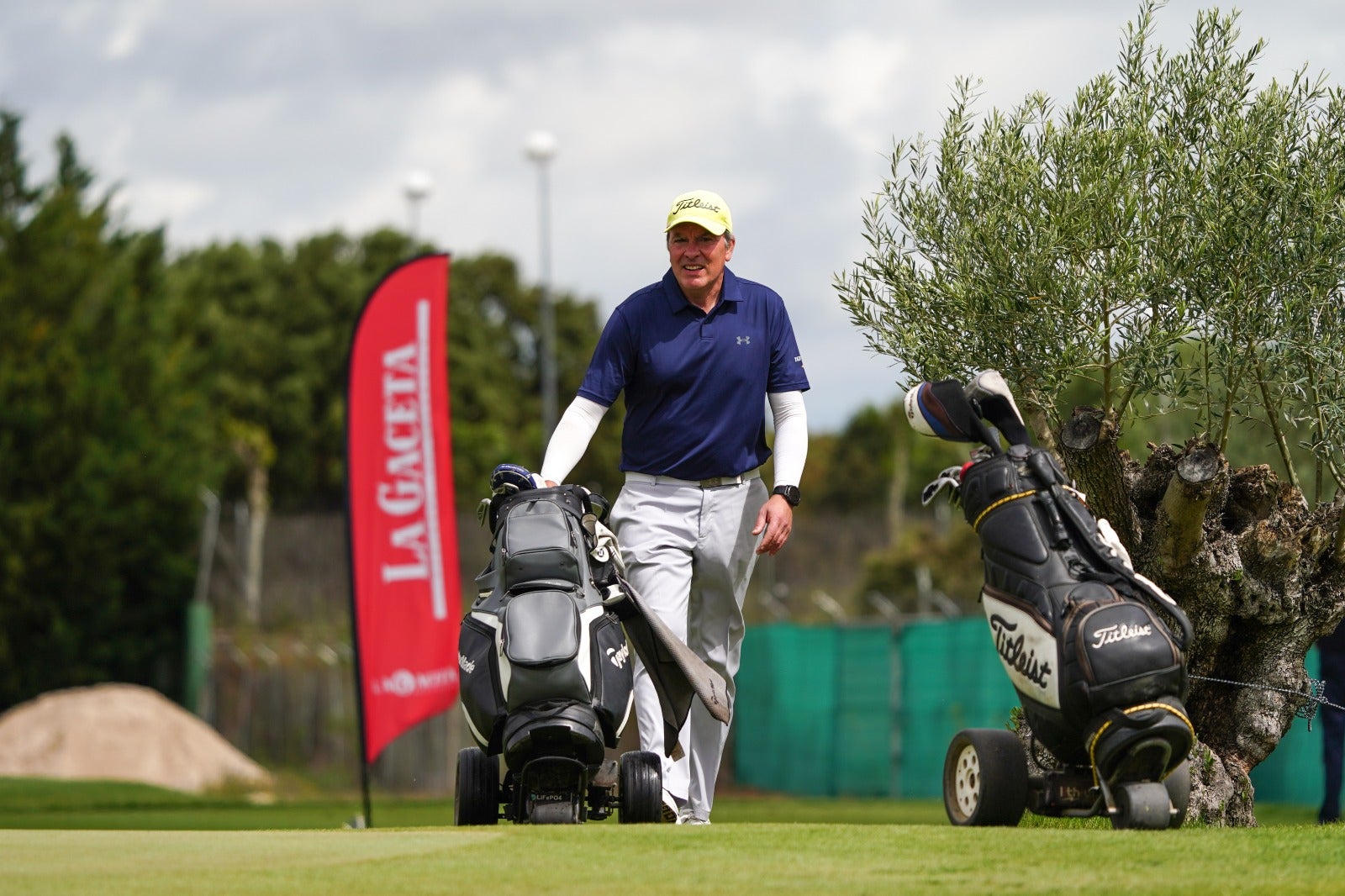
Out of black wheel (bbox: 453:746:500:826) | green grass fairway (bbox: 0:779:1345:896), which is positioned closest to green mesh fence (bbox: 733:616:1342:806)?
black wheel (bbox: 453:746:500:826)

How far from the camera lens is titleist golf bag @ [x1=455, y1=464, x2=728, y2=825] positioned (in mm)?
6141

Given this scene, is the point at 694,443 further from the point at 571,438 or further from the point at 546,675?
→ the point at 546,675

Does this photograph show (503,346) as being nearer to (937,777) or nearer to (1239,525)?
(937,777)

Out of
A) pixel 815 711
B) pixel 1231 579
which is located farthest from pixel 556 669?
pixel 815 711

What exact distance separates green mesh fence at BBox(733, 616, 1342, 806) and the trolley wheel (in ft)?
42.7

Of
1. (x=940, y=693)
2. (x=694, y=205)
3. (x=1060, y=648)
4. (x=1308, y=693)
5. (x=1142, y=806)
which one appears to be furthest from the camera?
(x=940, y=693)

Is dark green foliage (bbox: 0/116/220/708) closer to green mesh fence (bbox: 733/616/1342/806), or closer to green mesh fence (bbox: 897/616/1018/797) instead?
green mesh fence (bbox: 733/616/1342/806)

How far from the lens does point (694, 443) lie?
24.2 ft

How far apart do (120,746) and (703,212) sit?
19777mm

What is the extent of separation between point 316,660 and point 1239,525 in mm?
21677

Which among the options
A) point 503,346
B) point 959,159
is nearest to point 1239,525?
point 959,159

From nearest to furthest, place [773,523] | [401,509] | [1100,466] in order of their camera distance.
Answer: [773,523] < [1100,466] < [401,509]

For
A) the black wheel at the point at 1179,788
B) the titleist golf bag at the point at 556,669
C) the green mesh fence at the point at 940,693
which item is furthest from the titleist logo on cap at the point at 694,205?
the green mesh fence at the point at 940,693

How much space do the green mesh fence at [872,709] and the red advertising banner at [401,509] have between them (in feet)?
20.2
